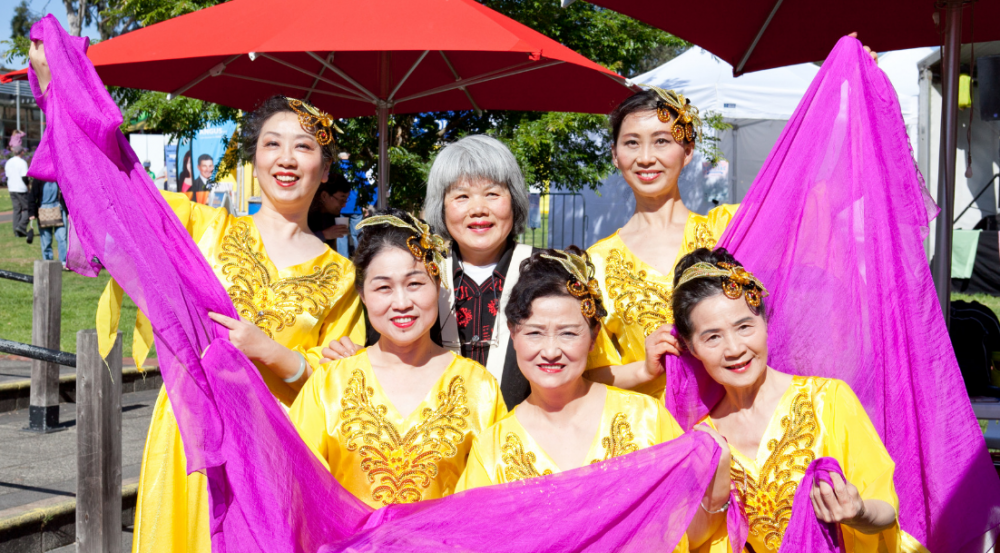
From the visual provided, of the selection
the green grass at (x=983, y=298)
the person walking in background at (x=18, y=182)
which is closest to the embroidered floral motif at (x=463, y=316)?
the green grass at (x=983, y=298)

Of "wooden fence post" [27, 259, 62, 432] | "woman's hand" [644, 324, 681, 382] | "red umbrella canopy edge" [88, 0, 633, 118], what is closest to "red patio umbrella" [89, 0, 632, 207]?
"red umbrella canopy edge" [88, 0, 633, 118]

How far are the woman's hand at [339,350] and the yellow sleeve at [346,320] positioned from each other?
153mm

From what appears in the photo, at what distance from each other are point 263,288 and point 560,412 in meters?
1.14

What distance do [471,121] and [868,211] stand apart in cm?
538

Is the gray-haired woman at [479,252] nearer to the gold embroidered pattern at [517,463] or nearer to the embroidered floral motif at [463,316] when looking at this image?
the embroidered floral motif at [463,316]

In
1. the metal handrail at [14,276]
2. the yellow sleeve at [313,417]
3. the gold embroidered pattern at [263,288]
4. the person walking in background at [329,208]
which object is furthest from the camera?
the person walking in background at [329,208]

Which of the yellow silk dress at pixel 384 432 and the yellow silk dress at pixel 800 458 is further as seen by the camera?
the yellow silk dress at pixel 384 432

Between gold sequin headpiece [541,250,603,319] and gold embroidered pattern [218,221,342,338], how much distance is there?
847 millimetres

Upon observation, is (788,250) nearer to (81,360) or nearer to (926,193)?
(926,193)

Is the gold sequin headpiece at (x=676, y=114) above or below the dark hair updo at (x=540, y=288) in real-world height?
above

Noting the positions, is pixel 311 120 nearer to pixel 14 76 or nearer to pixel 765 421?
pixel 14 76

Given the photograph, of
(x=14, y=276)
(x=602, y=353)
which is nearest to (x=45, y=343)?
(x=14, y=276)

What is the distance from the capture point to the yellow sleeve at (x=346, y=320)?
2887mm

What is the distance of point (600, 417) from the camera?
91.5 inches
